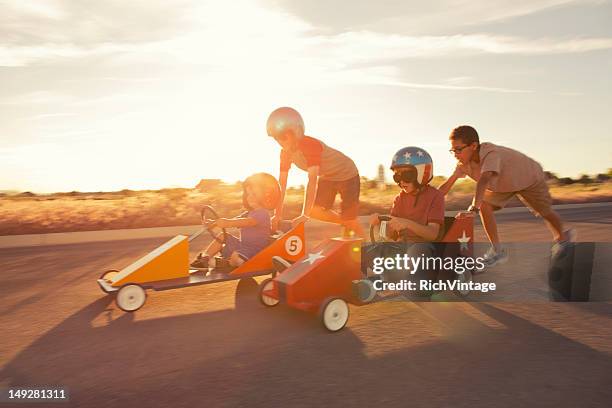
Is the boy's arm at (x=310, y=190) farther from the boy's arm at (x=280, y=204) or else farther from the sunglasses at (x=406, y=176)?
the sunglasses at (x=406, y=176)

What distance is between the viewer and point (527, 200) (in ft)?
21.7

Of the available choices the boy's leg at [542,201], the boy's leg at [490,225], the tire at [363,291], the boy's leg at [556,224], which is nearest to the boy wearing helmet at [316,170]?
the tire at [363,291]

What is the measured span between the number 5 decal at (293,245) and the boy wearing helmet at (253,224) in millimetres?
251

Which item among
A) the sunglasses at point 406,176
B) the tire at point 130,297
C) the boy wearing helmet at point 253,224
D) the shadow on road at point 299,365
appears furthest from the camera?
the boy wearing helmet at point 253,224

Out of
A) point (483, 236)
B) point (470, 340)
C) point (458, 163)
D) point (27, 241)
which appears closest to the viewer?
point (470, 340)

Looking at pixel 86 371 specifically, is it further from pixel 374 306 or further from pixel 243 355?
pixel 374 306

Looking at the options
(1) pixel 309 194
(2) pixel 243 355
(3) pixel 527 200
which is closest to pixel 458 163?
(3) pixel 527 200

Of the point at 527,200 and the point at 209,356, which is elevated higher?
the point at 527,200

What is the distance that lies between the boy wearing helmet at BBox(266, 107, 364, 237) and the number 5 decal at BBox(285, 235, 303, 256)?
0.77 feet

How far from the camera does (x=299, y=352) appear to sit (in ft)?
13.3

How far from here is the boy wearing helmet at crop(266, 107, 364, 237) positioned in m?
5.84

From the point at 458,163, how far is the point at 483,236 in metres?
5.56

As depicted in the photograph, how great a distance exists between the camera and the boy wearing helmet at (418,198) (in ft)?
17.4

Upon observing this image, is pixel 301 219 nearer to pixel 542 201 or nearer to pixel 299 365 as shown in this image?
pixel 299 365
